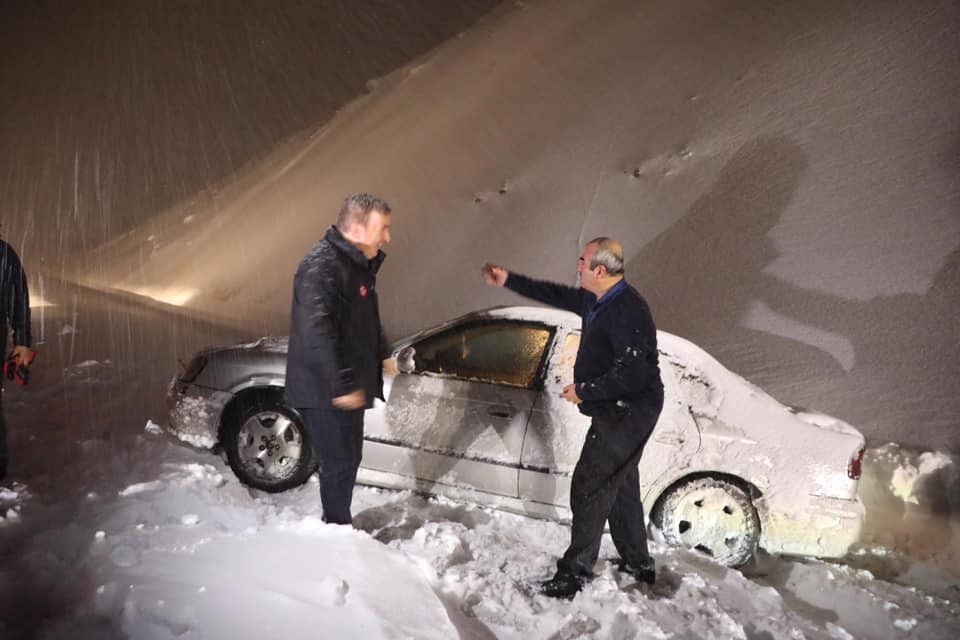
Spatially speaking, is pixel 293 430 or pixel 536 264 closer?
pixel 293 430

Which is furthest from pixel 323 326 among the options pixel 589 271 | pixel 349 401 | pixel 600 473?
pixel 600 473

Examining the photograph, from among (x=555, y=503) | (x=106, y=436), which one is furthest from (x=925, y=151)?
Answer: (x=106, y=436)

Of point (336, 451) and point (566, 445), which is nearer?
point (336, 451)

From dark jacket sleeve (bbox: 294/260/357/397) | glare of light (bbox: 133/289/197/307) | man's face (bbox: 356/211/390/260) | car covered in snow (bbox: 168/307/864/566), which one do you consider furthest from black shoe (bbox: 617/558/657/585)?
glare of light (bbox: 133/289/197/307)

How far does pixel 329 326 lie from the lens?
2.97 m

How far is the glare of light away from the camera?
13.2 m

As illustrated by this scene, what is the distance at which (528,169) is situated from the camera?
11.2 meters

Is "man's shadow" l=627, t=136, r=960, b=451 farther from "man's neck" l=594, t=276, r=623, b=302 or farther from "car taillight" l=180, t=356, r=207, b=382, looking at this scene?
"car taillight" l=180, t=356, r=207, b=382

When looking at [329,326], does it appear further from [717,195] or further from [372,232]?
[717,195]

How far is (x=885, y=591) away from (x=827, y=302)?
3.94m

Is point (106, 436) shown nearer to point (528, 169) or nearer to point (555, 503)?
point (555, 503)

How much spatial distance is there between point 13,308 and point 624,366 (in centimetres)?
336

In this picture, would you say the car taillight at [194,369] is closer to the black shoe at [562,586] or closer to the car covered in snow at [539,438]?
the car covered in snow at [539,438]

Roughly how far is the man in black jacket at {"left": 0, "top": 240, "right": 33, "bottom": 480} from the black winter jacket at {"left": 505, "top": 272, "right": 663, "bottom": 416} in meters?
3.10
